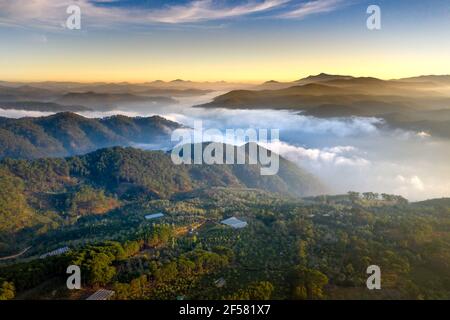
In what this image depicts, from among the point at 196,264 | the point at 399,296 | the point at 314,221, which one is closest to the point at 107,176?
the point at 314,221

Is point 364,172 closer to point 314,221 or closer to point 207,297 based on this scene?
point 314,221

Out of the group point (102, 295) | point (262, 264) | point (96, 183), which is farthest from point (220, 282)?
point (96, 183)

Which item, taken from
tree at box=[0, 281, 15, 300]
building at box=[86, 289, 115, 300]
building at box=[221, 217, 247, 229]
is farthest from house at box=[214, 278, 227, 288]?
building at box=[221, 217, 247, 229]

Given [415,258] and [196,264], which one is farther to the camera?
[415,258]

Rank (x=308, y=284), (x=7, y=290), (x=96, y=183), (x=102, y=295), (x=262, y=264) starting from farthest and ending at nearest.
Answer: (x=96, y=183) → (x=262, y=264) → (x=7, y=290) → (x=308, y=284) → (x=102, y=295)

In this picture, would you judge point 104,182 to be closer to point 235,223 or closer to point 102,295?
point 235,223

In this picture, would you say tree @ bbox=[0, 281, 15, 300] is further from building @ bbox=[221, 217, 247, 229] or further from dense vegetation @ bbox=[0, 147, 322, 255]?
dense vegetation @ bbox=[0, 147, 322, 255]
